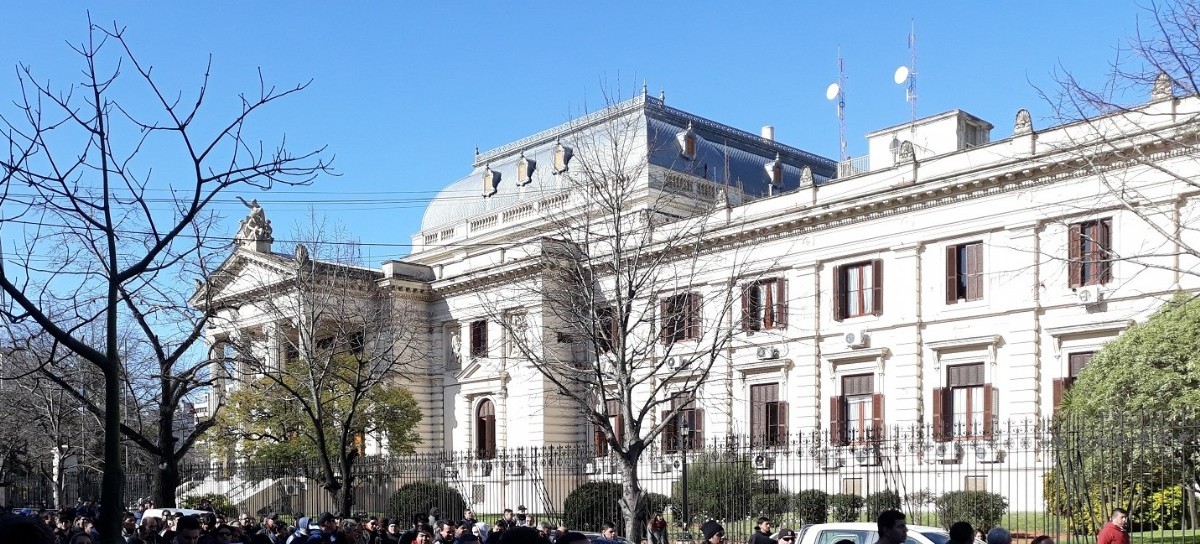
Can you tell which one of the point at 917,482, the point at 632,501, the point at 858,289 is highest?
the point at 858,289

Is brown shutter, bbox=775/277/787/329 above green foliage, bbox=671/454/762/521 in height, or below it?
above

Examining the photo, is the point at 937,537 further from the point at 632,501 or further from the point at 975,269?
the point at 975,269

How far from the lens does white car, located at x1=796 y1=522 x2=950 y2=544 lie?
15.0m

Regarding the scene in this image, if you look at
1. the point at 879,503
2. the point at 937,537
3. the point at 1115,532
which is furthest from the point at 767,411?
the point at 1115,532

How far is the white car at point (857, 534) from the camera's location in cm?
1502

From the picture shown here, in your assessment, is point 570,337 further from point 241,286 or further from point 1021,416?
point 241,286

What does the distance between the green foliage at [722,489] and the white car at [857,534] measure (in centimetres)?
874

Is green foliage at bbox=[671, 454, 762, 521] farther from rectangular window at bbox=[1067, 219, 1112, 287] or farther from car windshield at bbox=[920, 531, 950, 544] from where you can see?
rectangular window at bbox=[1067, 219, 1112, 287]

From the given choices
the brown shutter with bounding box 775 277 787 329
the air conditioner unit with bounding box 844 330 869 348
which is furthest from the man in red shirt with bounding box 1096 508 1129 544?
the brown shutter with bounding box 775 277 787 329

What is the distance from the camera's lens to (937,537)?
15352 millimetres

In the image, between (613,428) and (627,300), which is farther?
(613,428)

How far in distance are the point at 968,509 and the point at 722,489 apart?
5.19 m

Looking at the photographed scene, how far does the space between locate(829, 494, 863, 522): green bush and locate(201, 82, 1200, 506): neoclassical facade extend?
10.4 ft

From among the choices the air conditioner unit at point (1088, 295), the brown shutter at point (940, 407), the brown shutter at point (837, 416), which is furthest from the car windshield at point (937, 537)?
the brown shutter at point (837, 416)
